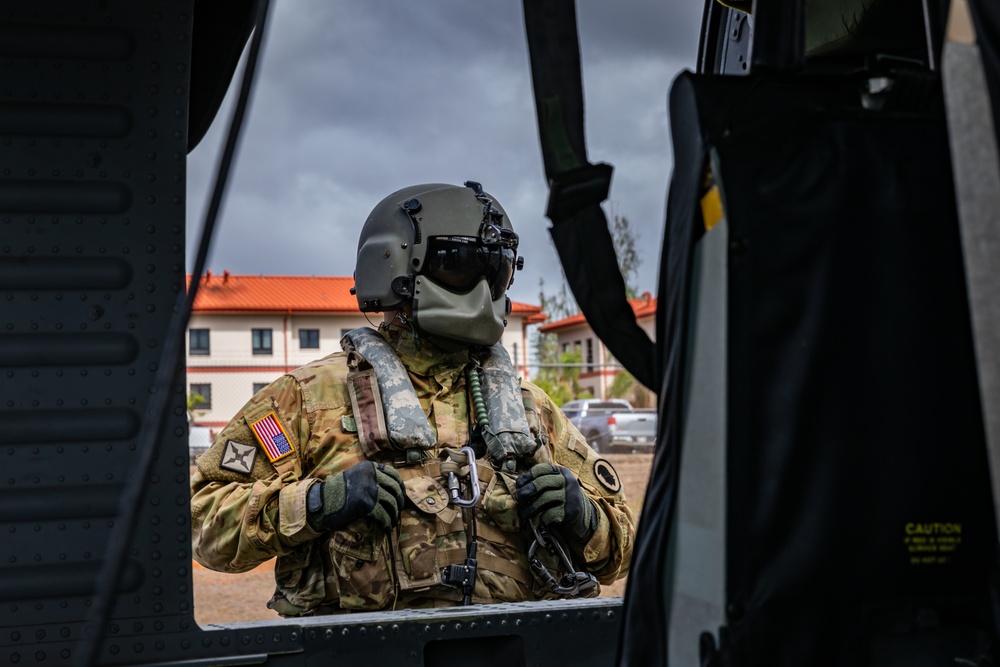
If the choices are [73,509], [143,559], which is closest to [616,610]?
[143,559]

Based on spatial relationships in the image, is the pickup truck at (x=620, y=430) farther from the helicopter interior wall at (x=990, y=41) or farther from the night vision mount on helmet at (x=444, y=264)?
the helicopter interior wall at (x=990, y=41)

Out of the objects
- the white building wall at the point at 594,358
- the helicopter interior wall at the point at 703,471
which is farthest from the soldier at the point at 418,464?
the white building wall at the point at 594,358

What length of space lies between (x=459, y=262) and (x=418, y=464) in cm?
62

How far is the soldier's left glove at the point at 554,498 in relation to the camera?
9.28 feet

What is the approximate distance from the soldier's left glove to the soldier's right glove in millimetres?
346

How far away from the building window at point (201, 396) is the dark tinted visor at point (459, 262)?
24053mm

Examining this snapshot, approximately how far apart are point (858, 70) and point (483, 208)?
2.00 metres

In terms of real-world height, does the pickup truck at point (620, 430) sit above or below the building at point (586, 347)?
below

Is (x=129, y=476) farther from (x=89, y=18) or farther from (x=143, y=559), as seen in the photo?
(x=89, y=18)

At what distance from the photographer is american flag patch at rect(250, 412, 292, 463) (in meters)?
2.92

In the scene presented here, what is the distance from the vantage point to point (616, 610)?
2535 millimetres

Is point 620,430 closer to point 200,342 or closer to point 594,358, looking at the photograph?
point 200,342

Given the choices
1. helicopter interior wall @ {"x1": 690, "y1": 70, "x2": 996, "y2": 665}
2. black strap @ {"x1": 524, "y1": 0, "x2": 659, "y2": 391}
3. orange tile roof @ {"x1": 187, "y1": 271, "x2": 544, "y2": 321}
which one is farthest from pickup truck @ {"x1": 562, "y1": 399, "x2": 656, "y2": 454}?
helicopter interior wall @ {"x1": 690, "y1": 70, "x2": 996, "y2": 665}

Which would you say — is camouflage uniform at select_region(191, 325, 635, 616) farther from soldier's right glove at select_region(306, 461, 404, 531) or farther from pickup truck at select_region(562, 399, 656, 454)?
pickup truck at select_region(562, 399, 656, 454)
